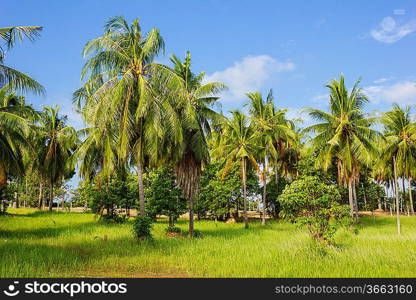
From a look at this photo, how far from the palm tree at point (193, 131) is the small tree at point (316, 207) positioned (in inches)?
215

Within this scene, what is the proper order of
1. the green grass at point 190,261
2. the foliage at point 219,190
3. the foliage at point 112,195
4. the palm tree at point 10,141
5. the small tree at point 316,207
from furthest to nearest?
the foliage at point 219,190
the foliage at point 112,195
the palm tree at point 10,141
the small tree at point 316,207
the green grass at point 190,261

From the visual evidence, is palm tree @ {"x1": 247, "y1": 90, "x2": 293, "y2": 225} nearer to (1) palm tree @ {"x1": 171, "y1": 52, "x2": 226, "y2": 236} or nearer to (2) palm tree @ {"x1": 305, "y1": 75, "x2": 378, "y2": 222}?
(2) palm tree @ {"x1": 305, "y1": 75, "x2": 378, "y2": 222}

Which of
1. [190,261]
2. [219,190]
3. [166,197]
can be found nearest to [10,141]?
[166,197]

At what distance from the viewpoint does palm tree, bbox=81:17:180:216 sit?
1433cm

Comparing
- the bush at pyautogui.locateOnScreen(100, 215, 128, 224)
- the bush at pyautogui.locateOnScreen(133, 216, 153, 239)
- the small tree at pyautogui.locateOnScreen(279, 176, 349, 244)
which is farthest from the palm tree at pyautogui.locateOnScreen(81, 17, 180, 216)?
the bush at pyautogui.locateOnScreen(100, 215, 128, 224)

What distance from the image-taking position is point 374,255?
10930 mm

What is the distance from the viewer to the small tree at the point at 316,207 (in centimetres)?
1292

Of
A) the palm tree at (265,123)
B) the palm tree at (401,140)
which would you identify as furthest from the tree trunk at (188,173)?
the palm tree at (401,140)

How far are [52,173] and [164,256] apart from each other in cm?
2243

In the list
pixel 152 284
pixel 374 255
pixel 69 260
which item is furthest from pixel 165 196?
pixel 152 284

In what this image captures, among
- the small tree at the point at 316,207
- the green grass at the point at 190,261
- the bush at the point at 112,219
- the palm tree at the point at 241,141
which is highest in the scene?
the palm tree at the point at 241,141

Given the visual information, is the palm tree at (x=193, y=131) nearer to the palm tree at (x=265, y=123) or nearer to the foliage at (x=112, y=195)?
the foliage at (x=112, y=195)

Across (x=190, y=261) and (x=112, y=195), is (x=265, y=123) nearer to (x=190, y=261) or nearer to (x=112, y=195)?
(x=112, y=195)

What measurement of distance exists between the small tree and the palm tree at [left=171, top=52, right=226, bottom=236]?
545 centimetres
